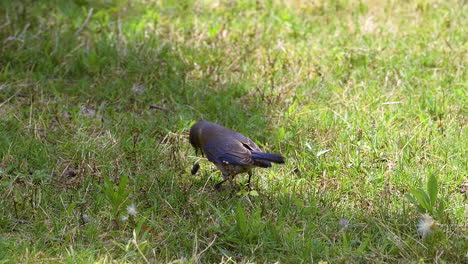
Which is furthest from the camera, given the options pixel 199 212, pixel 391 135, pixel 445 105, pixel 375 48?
pixel 375 48

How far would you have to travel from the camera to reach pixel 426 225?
404cm

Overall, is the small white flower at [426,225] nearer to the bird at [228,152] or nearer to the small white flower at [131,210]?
the bird at [228,152]

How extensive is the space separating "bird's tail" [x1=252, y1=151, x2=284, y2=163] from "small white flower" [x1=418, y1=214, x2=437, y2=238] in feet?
3.20

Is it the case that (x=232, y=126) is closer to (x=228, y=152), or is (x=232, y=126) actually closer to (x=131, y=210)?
(x=228, y=152)

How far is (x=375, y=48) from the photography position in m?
7.04

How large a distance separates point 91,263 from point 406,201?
2.14 m

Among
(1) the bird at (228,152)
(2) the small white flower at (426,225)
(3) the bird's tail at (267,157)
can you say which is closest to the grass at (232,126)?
(2) the small white flower at (426,225)

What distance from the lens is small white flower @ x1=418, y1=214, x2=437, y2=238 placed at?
157 inches

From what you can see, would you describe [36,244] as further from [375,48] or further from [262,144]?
[375,48]

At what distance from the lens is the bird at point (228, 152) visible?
4.72m

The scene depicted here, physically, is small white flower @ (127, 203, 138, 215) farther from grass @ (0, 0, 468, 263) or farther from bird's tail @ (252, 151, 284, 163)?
bird's tail @ (252, 151, 284, 163)

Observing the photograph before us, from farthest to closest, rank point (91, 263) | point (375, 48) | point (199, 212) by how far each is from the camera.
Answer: point (375, 48), point (199, 212), point (91, 263)

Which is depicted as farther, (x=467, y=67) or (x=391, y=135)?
(x=467, y=67)

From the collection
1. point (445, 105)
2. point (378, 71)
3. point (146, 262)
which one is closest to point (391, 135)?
point (445, 105)
